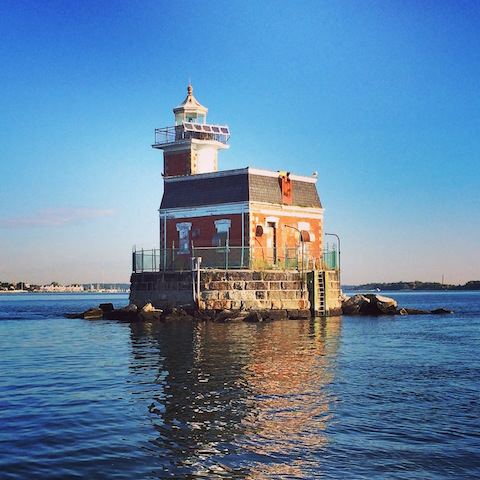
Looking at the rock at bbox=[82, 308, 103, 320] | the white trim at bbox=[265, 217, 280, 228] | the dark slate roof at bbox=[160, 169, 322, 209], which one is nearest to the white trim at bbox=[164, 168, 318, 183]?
the dark slate roof at bbox=[160, 169, 322, 209]

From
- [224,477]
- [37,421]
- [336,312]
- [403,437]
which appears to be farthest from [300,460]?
[336,312]

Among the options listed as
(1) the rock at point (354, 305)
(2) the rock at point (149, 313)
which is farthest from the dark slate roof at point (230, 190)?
(1) the rock at point (354, 305)

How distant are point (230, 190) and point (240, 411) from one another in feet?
89.8

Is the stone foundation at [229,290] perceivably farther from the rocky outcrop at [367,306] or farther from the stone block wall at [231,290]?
the rocky outcrop at [367,306]

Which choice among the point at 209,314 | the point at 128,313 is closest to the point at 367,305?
the point at 209,314

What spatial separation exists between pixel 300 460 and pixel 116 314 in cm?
3305

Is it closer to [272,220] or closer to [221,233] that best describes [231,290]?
[221,233]

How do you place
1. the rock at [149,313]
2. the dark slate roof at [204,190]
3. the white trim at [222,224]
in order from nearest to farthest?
1. the rock at [149,313]
2. the dark slate roof at [204,190]
3. the white trim at [222,224]

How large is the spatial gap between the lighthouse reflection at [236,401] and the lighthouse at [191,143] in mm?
19140

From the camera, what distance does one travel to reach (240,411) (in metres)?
13.2

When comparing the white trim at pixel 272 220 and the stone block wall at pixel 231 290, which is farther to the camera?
the white trim at pixel 272 220

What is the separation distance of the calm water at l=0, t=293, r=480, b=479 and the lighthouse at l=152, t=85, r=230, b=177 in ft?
68.1

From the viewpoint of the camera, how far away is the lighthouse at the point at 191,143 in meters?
44.0

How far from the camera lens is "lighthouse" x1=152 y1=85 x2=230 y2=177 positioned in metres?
44.0
